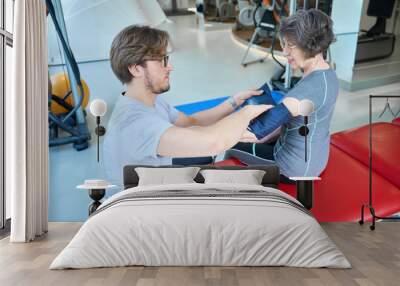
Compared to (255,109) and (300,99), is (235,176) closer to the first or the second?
(255,109)

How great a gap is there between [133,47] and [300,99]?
1.65m

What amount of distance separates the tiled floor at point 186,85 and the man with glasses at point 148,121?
11 cm

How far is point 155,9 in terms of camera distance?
4824mm

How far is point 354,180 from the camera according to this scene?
4789mm

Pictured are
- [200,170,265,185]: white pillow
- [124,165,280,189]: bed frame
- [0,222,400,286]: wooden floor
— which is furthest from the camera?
[124,165,280,189]: bed frame

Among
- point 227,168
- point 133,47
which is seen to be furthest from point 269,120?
point 133,47

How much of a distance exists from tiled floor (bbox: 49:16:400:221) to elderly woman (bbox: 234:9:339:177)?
0.19 meters

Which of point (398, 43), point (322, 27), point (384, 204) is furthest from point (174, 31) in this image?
point (384, 204)

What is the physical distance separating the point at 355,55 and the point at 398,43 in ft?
1.48

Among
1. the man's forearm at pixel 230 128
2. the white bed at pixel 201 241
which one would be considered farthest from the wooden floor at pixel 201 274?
the man's forearm at pixel 230 128

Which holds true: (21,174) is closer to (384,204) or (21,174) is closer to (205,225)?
(205,225)

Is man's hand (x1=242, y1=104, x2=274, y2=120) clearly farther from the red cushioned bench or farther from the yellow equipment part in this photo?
the yellow equipment part

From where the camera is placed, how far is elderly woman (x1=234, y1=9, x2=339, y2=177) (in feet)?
15.5

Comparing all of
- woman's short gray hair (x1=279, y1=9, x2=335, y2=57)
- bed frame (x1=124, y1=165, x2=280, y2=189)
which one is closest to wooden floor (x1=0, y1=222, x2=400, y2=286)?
bed frame (x1=124, y1=165, x2=280, y2=189)
